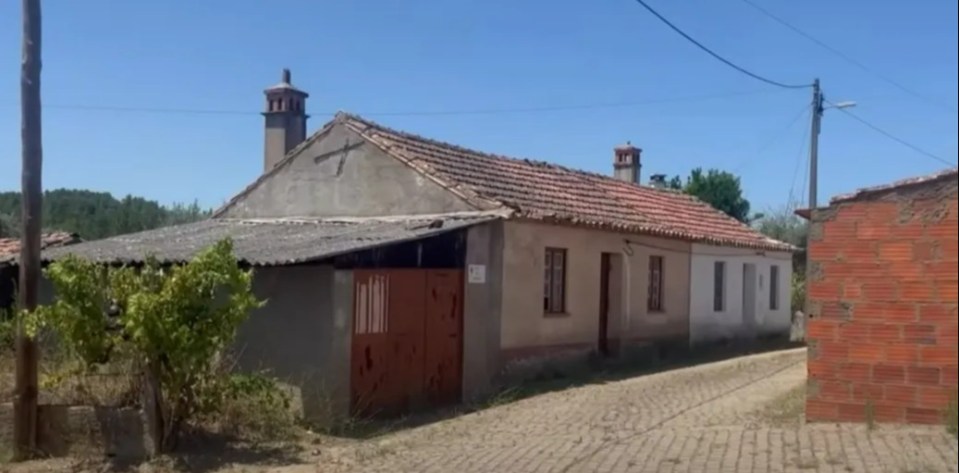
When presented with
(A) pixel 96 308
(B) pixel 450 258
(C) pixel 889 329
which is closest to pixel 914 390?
(C) pixel 889 329

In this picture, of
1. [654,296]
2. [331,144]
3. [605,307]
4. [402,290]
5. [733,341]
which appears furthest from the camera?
[733,341]

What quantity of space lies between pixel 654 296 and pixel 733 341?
184 inches

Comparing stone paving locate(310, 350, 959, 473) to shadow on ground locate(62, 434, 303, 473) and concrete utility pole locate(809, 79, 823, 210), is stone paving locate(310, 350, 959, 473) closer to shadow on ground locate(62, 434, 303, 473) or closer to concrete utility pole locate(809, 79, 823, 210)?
shadow on ground locate(62, 434, 303, 473)

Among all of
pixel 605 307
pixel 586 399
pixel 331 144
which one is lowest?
pixel 586 399

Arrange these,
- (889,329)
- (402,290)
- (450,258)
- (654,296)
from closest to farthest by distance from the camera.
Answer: (889,329) < (402,290) < (450,258) < (654,296)

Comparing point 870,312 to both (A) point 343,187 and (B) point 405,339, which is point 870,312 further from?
(A) point 343,187

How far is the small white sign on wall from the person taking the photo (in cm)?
1469

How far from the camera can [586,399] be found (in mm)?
14578

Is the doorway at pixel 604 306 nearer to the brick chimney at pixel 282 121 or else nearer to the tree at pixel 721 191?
the brick chimney at pixel 282 121

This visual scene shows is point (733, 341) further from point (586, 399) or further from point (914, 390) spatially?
point (914, 390)

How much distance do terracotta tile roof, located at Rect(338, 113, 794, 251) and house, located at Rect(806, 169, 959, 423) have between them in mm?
6027

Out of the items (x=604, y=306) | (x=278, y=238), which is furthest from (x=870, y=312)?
(x=604, y=306)

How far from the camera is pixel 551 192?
1938 cm

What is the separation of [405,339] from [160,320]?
382 cm
